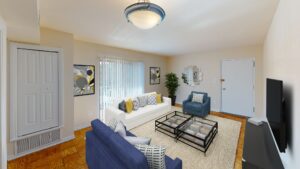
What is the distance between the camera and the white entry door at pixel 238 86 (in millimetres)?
4223

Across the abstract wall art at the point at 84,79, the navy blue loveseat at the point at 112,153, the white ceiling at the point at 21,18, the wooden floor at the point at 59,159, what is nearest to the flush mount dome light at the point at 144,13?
the white ceiling at the point at 21,18

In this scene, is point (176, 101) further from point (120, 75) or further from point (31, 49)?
point (31, 49)

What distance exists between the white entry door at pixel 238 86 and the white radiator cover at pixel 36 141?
17.2 feet

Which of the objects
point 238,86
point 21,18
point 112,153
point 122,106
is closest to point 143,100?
point 122,106

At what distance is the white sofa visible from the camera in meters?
3.10

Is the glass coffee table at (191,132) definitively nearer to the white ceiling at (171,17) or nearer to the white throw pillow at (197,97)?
the white throw pillow at (197,97)

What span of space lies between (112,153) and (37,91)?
2199 millimetres

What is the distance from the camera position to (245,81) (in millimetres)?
4293

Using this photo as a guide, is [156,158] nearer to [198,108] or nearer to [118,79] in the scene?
[198,108]

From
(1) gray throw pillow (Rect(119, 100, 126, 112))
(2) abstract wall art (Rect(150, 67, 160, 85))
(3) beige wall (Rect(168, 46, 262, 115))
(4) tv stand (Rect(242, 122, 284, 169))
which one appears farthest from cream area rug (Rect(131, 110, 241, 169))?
(2) abstract wall art (Rect(150, 67, 160, 85))

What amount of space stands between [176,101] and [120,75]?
10.8ft

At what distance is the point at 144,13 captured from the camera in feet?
4.60

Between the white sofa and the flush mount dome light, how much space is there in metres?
2.05

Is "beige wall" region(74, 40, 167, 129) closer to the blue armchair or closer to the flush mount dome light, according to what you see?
A: the flush mount dome light
